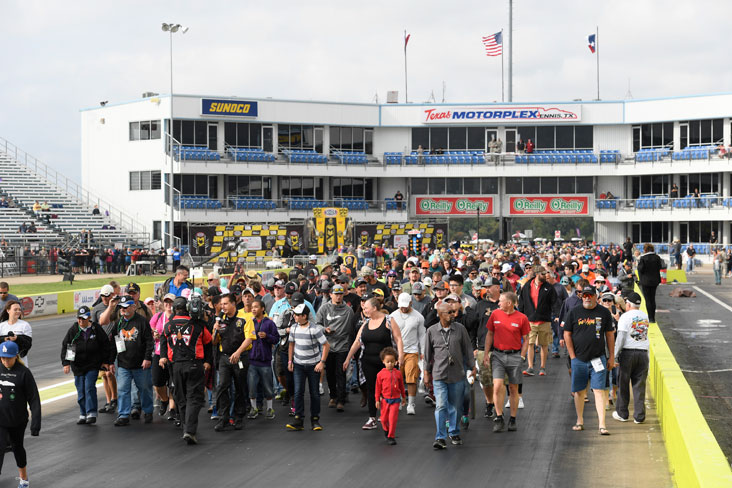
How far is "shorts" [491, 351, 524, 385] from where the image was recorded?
11641mm

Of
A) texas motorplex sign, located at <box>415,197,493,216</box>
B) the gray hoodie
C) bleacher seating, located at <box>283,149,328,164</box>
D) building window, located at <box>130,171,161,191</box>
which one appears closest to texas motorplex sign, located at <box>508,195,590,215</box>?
texas motorplex sign, located at <box>415,197,493,216</box>

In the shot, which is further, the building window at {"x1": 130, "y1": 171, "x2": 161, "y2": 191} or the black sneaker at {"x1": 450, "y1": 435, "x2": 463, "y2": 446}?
the building window at {"x1": 130, "y1": 171, "x2": 161, "y2": 191}

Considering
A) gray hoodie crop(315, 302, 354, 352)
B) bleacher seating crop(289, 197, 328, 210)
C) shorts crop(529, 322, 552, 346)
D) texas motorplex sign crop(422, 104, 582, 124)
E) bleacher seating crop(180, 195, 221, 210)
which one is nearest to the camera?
gray hoodie crop(315, 302, 354, 352)

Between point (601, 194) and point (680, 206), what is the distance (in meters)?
6.84

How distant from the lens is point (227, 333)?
39.0ft

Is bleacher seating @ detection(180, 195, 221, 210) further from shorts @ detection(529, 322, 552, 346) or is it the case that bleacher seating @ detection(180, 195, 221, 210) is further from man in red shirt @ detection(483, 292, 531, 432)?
man in red shirt @ detection(483, 292, 531, 432)

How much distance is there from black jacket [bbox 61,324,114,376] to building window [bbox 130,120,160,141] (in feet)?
168

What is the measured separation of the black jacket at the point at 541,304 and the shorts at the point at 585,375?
4452 mm

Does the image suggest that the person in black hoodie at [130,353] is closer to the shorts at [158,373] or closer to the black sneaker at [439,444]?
the shorts at [158,373]

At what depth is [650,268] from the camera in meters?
20.2

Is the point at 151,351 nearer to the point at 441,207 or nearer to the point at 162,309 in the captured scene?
the point at 162,309

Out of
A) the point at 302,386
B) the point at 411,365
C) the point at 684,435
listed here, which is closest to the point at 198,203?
the point at 411,365

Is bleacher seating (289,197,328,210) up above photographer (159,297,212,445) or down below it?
above

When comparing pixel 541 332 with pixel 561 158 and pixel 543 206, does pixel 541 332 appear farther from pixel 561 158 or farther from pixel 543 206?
pixel 543 206
